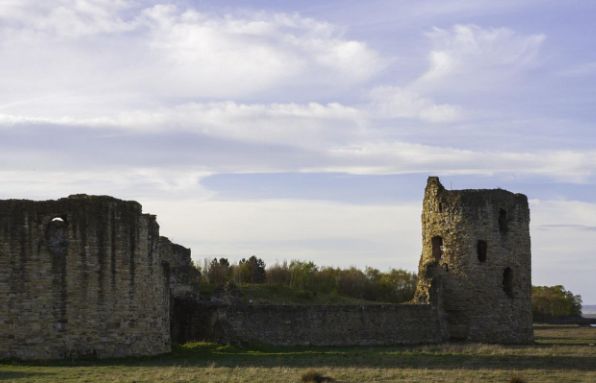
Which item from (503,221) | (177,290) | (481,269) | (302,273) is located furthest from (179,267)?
(302,273)

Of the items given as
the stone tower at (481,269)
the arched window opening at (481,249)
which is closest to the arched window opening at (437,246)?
the stone tower at (481,269)

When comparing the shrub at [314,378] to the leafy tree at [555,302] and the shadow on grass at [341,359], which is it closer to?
the shadow on grass at [341,359]

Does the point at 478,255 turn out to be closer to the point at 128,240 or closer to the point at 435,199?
the point at 435,199

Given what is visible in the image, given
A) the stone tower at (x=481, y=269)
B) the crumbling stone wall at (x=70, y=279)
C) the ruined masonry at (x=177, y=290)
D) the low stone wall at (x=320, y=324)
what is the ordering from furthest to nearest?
the stone tower at (x=481, y=269), the low stone wall at (x=320, y=324), the ruined masonry at (x=177, y=290), the crumbling stone wall at (x=70, y=279)

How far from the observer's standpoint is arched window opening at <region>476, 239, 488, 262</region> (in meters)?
39.1

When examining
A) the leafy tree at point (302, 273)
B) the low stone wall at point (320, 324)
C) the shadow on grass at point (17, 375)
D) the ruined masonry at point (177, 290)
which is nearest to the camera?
the shadow on grass at point (17, 375)

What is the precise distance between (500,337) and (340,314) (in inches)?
275

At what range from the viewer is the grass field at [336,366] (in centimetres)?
2245

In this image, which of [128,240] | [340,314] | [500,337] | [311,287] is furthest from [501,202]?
[311,287]

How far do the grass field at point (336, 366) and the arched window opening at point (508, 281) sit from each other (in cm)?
543

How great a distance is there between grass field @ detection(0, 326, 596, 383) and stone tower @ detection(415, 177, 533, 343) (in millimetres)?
4678

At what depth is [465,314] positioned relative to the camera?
38938mm

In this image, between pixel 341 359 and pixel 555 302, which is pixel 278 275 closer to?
pixel 555 302

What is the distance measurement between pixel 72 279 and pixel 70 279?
0.06 meters
